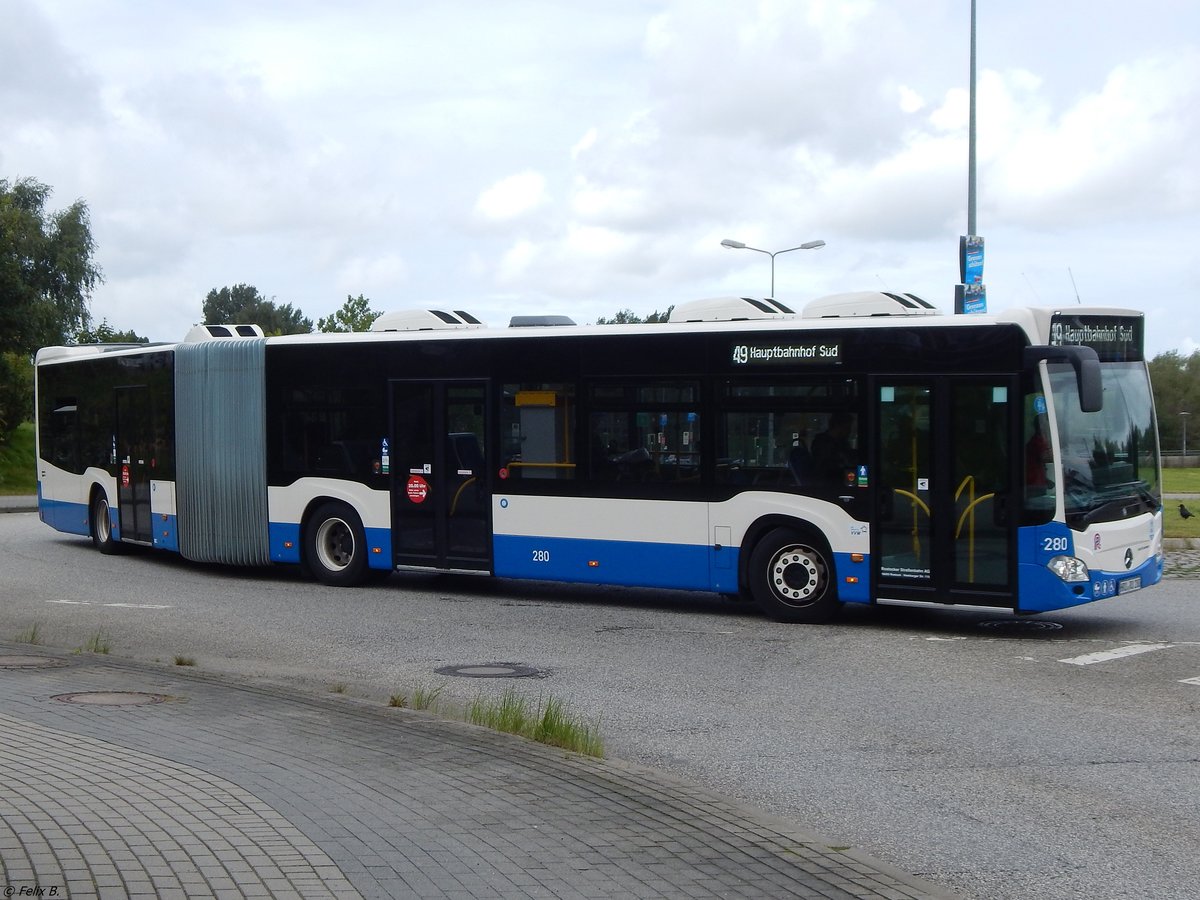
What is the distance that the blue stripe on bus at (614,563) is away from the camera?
47.0 ft

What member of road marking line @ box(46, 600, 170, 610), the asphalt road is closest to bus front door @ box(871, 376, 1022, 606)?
the asphalt road

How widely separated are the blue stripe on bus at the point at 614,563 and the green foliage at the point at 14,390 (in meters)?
34.6

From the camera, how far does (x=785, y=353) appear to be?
13.8 m

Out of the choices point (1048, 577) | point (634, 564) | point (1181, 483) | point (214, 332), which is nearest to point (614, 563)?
point (634, 564)

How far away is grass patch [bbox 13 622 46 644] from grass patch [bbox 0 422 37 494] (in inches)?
1208

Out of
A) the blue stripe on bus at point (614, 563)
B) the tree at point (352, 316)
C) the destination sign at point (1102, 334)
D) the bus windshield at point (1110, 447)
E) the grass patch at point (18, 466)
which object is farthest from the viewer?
the tree at point (352, 316)

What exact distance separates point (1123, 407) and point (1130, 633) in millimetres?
2009

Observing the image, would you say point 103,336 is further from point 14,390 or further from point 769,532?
point 769,532

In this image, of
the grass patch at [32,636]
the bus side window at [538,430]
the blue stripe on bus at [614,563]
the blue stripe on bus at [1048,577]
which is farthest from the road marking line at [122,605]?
the blue stripe on bus at [1048,577]

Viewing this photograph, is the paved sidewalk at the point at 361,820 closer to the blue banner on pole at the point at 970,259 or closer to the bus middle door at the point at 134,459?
the bus middle door at the point at 134,459

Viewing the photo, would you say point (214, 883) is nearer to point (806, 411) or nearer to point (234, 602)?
point (806, 411)

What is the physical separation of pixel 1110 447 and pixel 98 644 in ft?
28.7

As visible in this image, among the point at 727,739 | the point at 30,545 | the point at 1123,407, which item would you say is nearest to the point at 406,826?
the point at 727,739

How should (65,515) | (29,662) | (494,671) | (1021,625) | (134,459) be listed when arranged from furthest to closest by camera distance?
(65,515) → (134,459) → (1021,625) → (494,671) → (29,662)
